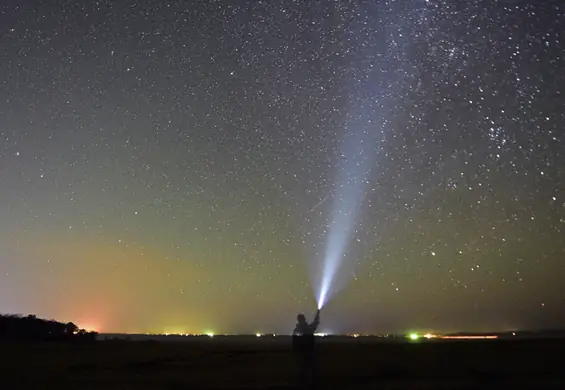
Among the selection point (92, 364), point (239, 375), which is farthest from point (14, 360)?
point (239, 375)

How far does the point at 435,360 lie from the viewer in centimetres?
2712

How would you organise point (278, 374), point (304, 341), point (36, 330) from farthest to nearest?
point (36, 330) → point (278, 374) → point (304, 341)

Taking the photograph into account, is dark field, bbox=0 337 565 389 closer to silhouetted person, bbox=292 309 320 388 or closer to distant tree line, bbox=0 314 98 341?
silhouetted person, bbox=292 309 320 388

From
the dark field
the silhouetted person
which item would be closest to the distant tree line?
the dark field

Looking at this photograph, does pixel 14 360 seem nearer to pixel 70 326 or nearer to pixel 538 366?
pixel 538 366

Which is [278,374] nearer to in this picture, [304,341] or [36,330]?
[304,341]

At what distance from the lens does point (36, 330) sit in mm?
53500

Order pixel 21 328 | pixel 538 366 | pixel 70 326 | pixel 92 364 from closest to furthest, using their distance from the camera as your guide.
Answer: pixel 538 366, pixel 92 364, pixel 21 328, pixel 70 326

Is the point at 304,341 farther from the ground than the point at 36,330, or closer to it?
closer to it

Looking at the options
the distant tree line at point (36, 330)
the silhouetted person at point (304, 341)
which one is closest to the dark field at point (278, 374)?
the silhouetted person at point (304, 341)

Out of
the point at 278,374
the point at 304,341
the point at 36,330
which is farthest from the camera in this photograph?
the point at 36,330

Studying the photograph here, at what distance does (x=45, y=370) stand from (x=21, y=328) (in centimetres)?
3346

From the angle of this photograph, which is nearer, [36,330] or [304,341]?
[304,341]

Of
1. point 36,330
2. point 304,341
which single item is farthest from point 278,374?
point 36,330
